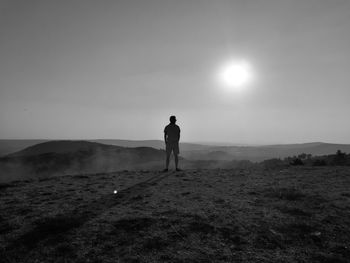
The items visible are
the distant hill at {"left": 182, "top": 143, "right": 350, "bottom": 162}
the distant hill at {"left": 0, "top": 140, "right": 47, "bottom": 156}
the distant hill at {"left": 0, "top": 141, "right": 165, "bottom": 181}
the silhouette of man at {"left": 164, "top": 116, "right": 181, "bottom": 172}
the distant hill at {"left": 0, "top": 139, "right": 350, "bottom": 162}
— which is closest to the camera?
the silhouette of man at {"left": 164, "top": 116, "right": 181, "bottom": 172}

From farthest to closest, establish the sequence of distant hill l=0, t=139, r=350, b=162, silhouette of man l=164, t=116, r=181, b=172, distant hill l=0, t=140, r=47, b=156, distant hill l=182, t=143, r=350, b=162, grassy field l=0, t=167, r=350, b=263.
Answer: distant hill l=0, t=140, r=47, b=156, distant hill l=182, t=143, r=350, b=162, distant hill l=0, t=139, r=350, b=162, silhouette of man l=164, t=116, r=181, b=172, grassy field l=0, t=167, r=350, b=263

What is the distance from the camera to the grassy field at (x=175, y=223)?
371cm

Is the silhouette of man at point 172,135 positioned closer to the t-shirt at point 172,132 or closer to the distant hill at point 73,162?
the t-shirt at point 172,132

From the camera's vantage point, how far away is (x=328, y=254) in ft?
12.4

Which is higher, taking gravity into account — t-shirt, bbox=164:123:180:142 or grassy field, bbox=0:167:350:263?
t-shirt, bbox=164:123:180:142

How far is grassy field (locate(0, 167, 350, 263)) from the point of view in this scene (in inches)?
146

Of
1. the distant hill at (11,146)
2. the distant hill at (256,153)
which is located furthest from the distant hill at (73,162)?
the distant hill at (11,146)

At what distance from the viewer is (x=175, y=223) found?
4.88 m

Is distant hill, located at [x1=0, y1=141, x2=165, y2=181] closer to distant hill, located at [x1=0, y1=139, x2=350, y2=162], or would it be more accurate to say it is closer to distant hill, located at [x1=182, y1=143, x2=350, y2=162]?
distant hill, located at [x1=0, y1=139, x2=350, y2=162]

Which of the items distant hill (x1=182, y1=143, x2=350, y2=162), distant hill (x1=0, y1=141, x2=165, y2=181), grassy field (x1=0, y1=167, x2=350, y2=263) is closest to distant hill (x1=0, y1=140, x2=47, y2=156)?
distant hill (x1=182, y1=143, x2=350, y2=162)

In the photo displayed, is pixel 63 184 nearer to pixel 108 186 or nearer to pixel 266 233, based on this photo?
pixel 108 186

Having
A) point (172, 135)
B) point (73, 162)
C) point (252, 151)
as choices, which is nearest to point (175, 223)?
point (172, 135)

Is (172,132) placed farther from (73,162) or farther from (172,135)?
(73,162)

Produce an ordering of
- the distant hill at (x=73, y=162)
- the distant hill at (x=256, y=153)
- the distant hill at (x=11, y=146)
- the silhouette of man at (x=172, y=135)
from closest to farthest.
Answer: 1. the silhouette of man at (x=172, y=135)
2. the distant hill at (x=73, y=162)
3. the distant hill at (x=256, y=153)
4. the distant hill at (x=11, y=146)
